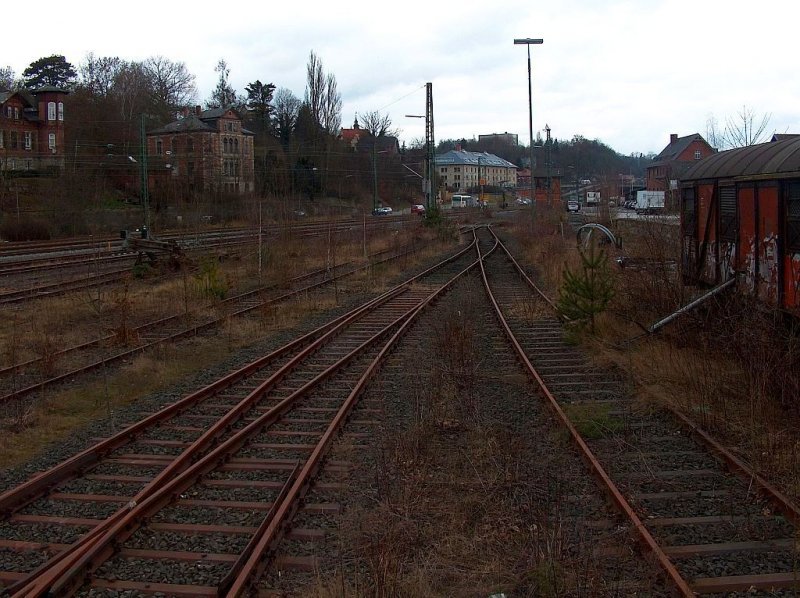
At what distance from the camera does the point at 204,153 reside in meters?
59.5

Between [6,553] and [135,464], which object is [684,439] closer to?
[135,464]

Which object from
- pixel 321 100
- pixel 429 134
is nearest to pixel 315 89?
pixel 321 100

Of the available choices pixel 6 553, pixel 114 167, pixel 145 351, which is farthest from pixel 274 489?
pixel 114 167

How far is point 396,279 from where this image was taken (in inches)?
938

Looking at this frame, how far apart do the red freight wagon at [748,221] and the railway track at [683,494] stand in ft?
8.01

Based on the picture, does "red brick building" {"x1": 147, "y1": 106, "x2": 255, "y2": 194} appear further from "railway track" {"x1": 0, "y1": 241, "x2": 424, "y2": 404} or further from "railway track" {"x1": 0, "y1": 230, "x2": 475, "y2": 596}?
"railway track" {"x1": 0, "y1": 230, "x2": 475, "y2": 596}

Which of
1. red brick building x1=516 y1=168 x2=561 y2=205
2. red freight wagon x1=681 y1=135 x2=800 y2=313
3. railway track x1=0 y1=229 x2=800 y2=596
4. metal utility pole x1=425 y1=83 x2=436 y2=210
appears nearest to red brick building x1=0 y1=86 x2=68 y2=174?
metal utility pole x1=425 y1=83 x2=436 y2=210

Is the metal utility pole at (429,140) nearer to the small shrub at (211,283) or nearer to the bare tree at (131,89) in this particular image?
the small shrub at (211,283)

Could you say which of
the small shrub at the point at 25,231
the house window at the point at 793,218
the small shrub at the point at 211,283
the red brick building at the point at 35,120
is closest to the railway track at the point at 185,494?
the house window at the point at 793,218

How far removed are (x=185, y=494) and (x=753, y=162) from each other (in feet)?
28.7

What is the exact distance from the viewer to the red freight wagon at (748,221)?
910 cm

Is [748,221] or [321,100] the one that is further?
[321,100]

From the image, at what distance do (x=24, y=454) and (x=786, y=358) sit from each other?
26.6 ft

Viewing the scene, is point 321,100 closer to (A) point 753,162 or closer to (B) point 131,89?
(B) point 131,89
